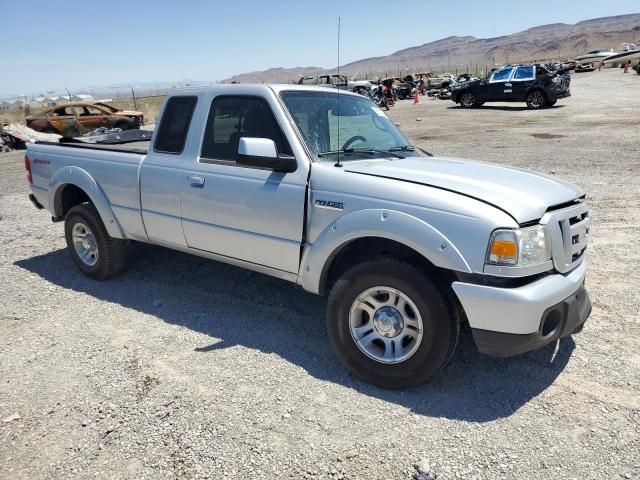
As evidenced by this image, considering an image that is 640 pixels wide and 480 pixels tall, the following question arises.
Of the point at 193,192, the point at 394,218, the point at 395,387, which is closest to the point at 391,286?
the point at 394,218

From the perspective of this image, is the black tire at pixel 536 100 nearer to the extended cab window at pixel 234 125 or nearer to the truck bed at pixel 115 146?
the truck bed at pixel 115 146

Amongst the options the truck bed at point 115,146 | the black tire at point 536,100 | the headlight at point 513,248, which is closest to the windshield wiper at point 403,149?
the headlight at point 513,248

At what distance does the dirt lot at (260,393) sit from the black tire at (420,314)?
13 centimetres

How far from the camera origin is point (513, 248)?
2.78 metres

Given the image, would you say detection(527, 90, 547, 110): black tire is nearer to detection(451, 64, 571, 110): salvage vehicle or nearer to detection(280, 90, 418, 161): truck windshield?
detection(451, 64, 571, 110): salvage vehicle

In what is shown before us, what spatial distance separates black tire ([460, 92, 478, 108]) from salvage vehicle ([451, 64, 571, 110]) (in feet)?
0.37

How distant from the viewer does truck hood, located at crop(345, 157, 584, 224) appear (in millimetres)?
2949

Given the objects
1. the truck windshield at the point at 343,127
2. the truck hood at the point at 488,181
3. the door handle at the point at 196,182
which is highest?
the truck windshield at the point at 343,127

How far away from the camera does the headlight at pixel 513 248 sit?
2777 millimetres

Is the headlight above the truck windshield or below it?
below

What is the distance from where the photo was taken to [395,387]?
3.26 metres

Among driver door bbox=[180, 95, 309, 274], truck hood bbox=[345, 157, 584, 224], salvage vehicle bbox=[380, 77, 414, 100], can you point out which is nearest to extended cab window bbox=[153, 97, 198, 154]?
driver door bbox=[180, 95, 309, 274]

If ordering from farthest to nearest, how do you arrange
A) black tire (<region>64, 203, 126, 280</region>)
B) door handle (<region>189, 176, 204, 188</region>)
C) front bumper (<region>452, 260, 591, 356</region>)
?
black tire (<region>64, 203, 126, 280</region>)
door handle (<region>189, 176, 204, 188</region>)
front bumper (<region>452, 260, 591, 356</region>)

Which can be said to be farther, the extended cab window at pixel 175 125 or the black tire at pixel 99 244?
the black tire at pixel 99 244
